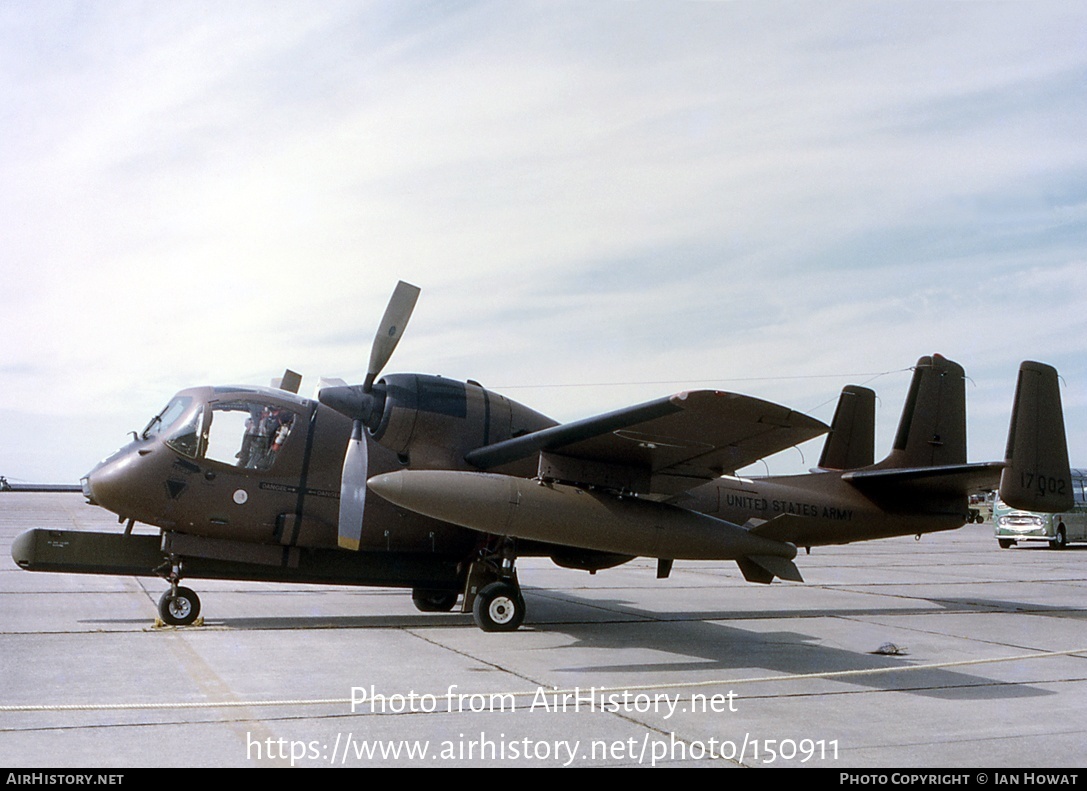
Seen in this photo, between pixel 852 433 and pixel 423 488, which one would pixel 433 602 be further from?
pixel 852 433

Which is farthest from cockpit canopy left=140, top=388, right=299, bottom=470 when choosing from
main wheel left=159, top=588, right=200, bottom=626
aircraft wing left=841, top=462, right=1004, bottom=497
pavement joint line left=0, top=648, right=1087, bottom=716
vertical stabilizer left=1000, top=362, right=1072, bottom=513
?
vertical stabilizer left=1000, top=362, right=1072, bottom=513

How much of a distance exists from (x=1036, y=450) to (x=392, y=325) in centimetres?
919

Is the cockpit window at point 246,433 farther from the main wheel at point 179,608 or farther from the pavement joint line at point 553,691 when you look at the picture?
the pavement joint line at point 553,691

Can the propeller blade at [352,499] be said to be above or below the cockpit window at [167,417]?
below

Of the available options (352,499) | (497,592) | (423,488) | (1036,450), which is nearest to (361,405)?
(352,499)

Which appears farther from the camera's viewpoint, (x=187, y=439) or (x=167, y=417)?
(x=167, y=417)

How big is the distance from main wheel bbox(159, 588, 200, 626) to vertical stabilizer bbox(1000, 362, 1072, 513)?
1065 centimetres

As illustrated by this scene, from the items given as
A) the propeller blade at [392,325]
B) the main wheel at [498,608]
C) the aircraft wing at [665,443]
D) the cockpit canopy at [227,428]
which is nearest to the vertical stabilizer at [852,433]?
the aircraft wing at [665,443]

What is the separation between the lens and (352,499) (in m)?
11.5

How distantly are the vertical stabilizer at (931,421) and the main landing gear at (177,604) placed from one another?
36.5ft

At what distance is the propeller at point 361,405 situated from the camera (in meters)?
11.5
